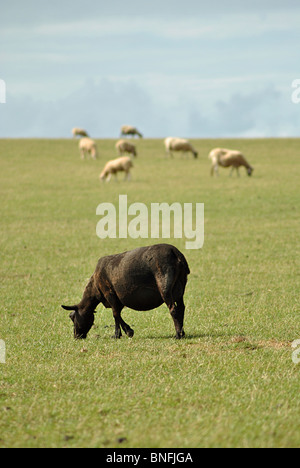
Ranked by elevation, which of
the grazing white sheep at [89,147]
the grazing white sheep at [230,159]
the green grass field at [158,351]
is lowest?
the green grass field at [158,351]

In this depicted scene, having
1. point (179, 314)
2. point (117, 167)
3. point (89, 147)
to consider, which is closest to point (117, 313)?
point (179, 314)

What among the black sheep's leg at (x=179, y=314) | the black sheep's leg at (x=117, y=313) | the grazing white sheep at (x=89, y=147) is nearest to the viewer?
the black sheep's leg at (x=179, y=314)

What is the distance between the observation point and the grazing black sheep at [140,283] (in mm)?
9453

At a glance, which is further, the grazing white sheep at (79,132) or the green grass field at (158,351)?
the grazing white sheep at (79,132)

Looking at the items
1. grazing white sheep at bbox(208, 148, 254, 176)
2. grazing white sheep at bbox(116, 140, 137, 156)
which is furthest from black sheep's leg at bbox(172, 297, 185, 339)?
grazing white sheep at bbox(116, 140, 137, 156)

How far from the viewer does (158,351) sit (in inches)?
359

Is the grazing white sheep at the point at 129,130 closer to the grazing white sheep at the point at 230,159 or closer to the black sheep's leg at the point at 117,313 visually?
the grazing white sheep at the point at 230,159

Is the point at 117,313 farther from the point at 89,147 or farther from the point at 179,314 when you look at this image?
the point at 89,147

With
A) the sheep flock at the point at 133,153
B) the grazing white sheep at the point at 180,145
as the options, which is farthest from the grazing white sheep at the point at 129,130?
the grazing white sheep at the point at 180,145

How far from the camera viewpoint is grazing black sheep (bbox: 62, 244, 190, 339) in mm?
9453

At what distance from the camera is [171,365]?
8414 millimetres
